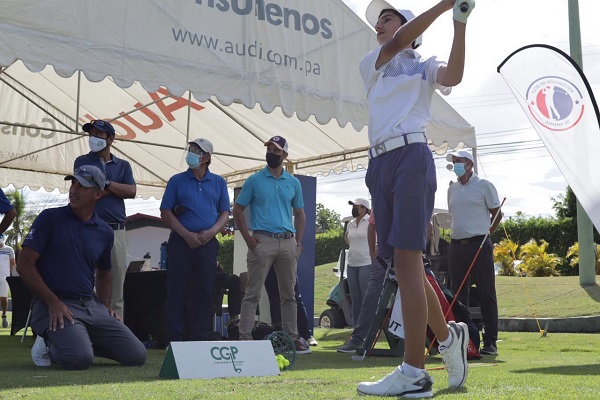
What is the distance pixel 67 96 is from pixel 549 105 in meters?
8.23

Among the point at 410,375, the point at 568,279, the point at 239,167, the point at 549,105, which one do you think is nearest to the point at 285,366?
the point at 410,375

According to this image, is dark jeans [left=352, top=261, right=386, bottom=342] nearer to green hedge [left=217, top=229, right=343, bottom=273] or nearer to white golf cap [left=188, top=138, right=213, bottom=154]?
white golf cap [left=188, top=138, right=213, bottom=154]

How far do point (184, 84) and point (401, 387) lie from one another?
441 centimetres

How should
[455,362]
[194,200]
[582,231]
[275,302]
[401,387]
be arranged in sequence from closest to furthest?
[401,387] < [455,362] < [194,200] < [275,302] < [582,231]

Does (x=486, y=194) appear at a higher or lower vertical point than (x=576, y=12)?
lower

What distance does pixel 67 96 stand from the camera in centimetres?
1270

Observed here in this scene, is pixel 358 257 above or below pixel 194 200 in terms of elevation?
below

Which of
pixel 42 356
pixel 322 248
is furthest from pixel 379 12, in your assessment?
pixel 322 248

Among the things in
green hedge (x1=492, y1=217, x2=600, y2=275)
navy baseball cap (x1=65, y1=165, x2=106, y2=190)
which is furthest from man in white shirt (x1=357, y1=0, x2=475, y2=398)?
green hedge (x1=492, y1=217, x2=600, y2=275)

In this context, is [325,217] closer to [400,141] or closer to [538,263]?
[538,263]

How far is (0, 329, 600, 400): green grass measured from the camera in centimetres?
Answer: 397

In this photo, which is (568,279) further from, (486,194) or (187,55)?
(187,55)

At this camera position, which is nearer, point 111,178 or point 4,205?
point 4,205

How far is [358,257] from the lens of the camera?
1135 cm
